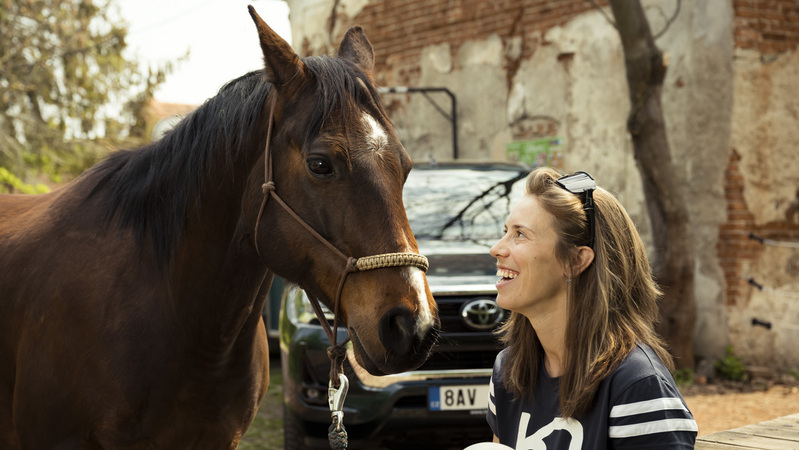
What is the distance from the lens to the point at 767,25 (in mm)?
7289

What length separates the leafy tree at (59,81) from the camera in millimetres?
13938

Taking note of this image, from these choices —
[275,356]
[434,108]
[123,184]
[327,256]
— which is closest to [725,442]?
[327,256]

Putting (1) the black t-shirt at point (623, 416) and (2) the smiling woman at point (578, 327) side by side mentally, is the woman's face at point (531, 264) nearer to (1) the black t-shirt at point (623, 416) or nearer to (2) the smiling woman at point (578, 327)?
(2) the smiling woman at point (578, 327)

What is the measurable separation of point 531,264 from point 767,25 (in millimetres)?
6700

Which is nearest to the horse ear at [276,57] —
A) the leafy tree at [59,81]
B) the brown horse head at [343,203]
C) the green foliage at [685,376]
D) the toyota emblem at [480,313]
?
the brown horse head at [343,203]

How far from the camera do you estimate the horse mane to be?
88.4 inches

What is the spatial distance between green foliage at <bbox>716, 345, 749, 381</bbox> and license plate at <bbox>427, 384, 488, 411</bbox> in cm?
396

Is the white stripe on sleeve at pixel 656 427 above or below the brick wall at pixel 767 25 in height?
below

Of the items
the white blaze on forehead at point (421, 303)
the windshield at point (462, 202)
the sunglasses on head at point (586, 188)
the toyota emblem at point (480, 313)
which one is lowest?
the toyota emblem at point (480, 313)

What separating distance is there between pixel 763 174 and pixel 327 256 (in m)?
6.39

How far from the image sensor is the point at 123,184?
100 inches

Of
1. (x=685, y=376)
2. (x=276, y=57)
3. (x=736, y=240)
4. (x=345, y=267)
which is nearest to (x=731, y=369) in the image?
(x=685, y=376)

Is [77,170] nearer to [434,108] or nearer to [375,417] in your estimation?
[434,108]

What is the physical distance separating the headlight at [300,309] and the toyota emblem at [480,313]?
755mm
